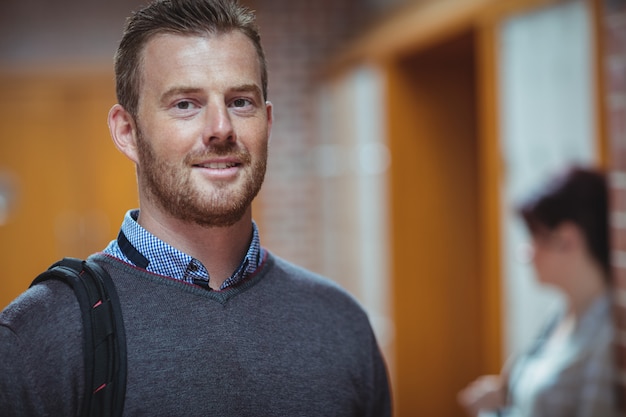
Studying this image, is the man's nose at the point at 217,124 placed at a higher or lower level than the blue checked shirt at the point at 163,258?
higher

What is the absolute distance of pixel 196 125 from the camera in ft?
3.35

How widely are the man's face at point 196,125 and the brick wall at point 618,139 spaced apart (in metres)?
1.30

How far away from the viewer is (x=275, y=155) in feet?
18.9

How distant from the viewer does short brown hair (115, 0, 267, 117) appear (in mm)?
1028

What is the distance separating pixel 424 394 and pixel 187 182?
3802mm

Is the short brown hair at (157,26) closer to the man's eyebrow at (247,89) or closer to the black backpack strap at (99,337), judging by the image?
the man's eyebrow at (247,89)

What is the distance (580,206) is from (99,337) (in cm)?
189

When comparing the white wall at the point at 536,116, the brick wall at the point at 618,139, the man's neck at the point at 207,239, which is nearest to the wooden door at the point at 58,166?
the white wall at the point at 536,116

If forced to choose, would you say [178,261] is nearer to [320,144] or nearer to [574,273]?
[574,273]

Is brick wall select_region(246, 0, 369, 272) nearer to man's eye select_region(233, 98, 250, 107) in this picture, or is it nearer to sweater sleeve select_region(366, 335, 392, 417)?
sweater sleeve select_region(366, 335, 392, 417)

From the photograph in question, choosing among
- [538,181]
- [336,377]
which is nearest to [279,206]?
[538,181]

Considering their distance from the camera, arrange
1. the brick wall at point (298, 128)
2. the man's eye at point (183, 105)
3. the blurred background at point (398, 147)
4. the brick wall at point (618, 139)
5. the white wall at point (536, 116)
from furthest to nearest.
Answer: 1. the brick wall at point (298, 128)
2. the blurred background at point (398, 147)
3. the white wall at point (536, 116)
4. the brick wall at point (618, 139)
5. the man's eye at point (183, 105)

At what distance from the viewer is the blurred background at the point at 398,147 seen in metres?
2.65

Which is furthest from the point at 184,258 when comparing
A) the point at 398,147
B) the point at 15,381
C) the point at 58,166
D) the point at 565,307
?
the point at 58,166
